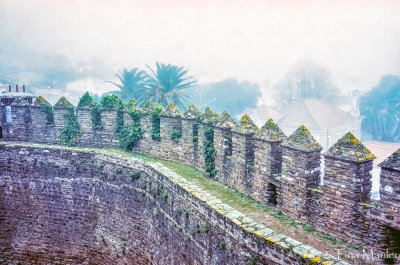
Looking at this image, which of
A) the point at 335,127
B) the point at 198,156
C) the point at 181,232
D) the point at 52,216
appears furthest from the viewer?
the point at 335,127

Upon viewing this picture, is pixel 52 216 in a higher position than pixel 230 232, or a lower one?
lower

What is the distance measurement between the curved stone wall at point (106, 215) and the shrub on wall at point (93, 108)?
1840 millimetres

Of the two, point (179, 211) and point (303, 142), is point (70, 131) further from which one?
point (303, 142)

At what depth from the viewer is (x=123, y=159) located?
9.40 m

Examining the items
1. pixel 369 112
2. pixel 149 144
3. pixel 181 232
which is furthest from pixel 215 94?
pixel 181 232

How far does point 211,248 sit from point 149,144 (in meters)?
5.59

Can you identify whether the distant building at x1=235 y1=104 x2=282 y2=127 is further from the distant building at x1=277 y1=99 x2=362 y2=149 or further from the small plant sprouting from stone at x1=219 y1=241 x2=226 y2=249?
the small plant sprouting from stone at x1=219 y1=241 x2=226 y2=249

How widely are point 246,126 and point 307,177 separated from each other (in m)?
1.97

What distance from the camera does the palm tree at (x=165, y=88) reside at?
88.8 feet

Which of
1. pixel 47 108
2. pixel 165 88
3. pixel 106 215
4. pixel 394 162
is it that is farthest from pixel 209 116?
pixel 165 88

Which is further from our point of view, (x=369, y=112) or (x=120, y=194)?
(x=369, y=112)

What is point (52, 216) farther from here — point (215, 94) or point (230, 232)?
point (215, 94)

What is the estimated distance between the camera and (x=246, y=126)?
23.5ft

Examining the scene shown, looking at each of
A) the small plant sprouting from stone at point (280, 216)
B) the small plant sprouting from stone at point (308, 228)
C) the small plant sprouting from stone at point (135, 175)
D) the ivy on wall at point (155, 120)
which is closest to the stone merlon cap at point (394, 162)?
the small plant sprouting from stone at point (308, 228)
